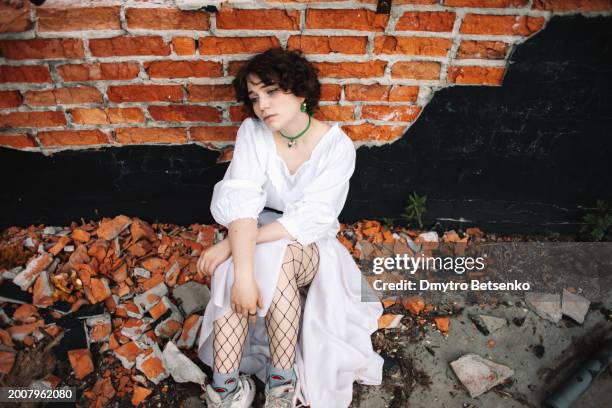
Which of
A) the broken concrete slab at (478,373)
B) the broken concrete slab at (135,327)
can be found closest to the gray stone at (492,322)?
the broken concrete slab at (478,373)

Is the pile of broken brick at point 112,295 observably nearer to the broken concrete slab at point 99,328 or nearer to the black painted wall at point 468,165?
the broken concrete slab at point 99,328

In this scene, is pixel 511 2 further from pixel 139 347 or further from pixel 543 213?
pixel 139 347

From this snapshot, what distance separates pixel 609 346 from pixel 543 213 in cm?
86

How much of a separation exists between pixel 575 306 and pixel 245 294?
195 cm

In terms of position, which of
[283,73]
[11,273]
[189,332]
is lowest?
[189,332]

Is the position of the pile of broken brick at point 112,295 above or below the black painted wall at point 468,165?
below

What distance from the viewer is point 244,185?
203 centimetres

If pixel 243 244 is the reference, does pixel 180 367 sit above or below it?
below

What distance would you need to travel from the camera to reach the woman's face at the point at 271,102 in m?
1.93

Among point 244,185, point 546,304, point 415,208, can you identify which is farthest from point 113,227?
point 546,304

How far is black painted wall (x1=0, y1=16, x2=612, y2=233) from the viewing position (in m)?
2.21

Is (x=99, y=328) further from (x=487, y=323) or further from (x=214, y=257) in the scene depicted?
(x=487, y=323)

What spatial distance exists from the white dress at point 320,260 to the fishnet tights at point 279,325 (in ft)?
0.14

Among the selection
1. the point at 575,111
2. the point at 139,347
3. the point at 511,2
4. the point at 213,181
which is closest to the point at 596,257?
the point at 575,111
